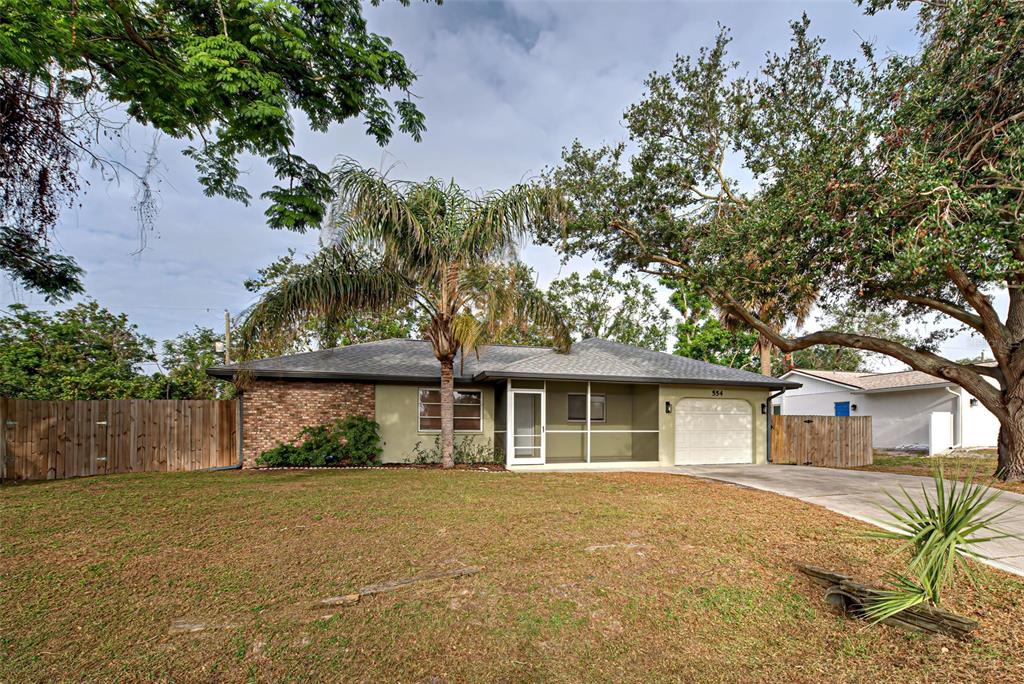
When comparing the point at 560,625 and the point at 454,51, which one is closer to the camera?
the point at 560,625

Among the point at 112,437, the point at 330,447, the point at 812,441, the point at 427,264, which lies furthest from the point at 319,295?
the point at 812,441

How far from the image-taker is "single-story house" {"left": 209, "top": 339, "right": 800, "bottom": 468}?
12.3 metres

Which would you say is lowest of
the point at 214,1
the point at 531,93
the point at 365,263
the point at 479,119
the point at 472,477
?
the point at 472,477

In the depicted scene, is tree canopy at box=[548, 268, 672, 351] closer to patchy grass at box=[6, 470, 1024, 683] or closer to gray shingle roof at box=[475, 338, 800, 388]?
gray shingle roof at box=[475, 338, 800, 388]

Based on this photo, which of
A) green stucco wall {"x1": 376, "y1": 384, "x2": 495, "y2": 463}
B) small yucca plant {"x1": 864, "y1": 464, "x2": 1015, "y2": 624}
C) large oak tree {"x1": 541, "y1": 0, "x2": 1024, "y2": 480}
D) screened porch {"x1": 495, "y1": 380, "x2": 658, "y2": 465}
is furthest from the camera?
screened porch {"x1": 495, "y1": 380, "x2": 658, "y2": 465}

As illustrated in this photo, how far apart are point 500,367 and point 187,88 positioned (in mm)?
9040

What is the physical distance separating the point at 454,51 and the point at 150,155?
5932 millimetres

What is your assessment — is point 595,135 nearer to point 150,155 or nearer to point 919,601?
point 150,155

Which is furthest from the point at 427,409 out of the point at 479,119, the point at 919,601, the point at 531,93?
the point at 919,601

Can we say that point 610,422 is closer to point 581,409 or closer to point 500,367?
point 581,409

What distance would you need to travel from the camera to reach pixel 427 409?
13.4 metres

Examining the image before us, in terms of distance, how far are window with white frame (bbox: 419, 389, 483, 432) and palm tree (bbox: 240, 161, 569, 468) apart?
301 centimetres

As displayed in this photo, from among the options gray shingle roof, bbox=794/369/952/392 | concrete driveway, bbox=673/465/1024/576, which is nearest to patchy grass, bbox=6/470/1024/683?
concrete driveway, bbox=673/465/1024/576

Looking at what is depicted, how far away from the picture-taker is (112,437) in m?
11.0
